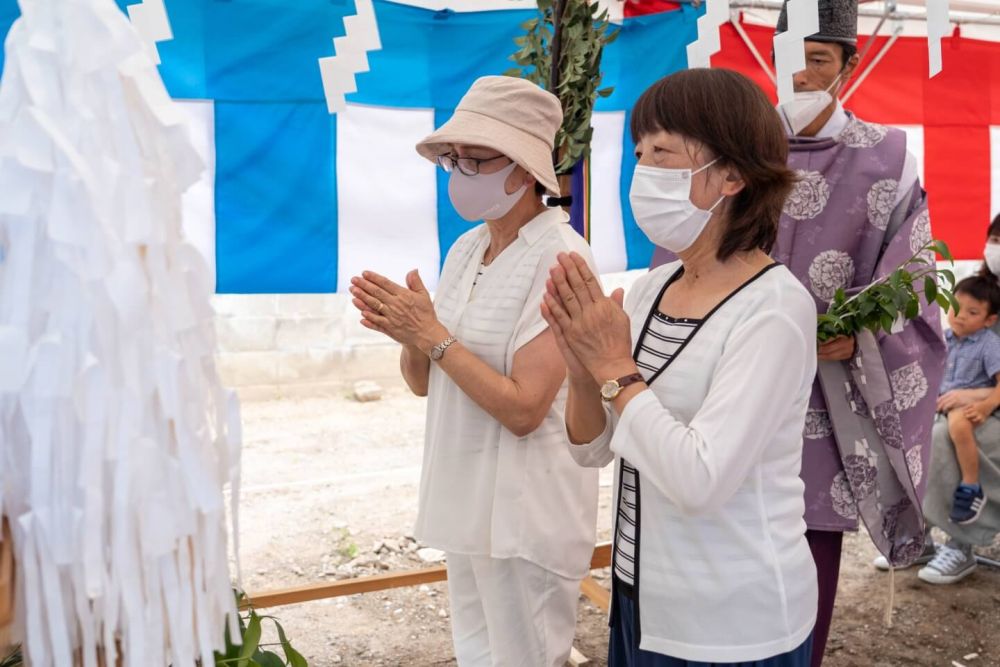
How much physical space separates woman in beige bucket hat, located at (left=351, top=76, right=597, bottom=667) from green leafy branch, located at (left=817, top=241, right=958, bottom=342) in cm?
60

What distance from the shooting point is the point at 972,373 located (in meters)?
4.14

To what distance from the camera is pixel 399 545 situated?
4.41 metres

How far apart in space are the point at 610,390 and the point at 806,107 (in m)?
1.23

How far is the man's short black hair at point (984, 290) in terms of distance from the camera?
4059 mm

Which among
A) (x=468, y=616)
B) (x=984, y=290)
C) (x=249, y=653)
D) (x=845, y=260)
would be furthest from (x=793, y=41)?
(x=984, y=290)

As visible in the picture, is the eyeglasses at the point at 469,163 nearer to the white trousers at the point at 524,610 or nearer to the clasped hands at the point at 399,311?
the clasped hands at the point at 399,311

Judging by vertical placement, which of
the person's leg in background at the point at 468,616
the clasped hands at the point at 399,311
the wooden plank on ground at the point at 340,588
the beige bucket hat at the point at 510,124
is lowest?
the wooden plank on ground at the point at 340,588

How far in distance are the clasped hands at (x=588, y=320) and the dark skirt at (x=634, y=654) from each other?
1.39 feet

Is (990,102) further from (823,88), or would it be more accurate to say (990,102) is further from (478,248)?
(478,248)

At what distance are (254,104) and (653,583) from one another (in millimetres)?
2367

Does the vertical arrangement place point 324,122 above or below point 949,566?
above

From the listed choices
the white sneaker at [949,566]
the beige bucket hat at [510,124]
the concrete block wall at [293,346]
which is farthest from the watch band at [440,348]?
the concrete block wall at [293,346]

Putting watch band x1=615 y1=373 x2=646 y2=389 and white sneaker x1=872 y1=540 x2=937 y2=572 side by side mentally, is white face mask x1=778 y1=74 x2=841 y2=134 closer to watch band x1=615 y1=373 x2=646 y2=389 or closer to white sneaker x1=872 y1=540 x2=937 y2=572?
watch band x1=615 y1=373 x2=646 y2=389

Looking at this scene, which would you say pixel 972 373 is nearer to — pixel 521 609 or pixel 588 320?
pixel 521 609
